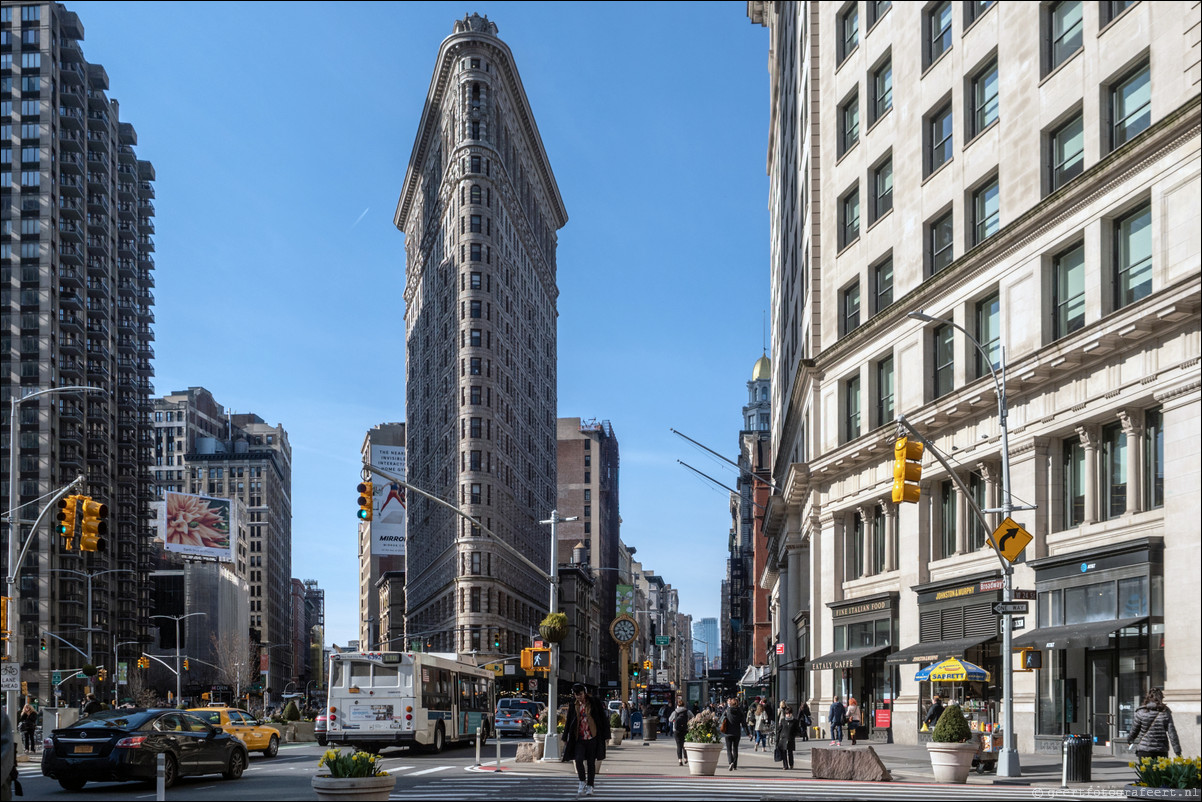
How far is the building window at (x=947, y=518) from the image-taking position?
4175 centimetres

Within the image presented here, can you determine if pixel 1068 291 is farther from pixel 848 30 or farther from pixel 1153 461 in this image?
pixel 848 30

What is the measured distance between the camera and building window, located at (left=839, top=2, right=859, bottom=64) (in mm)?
50562

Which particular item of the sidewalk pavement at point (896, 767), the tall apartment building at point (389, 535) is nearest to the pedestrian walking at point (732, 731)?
the sidewalk pavement at point (896, 767)

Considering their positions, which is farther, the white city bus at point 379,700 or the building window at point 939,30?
the building window at point 939,30

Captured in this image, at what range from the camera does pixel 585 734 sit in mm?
23688

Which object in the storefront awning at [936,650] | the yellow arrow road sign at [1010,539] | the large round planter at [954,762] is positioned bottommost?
the large round planter at [954,762]

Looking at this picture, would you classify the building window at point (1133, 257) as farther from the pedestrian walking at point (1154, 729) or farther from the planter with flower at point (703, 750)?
the planter with flower at point (703, 750)

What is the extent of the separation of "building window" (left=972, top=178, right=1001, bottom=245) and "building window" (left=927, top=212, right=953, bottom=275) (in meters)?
1.63

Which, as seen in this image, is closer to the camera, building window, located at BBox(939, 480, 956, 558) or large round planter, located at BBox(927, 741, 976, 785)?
large round planter, located at BBox(927, 741, 976, 785)

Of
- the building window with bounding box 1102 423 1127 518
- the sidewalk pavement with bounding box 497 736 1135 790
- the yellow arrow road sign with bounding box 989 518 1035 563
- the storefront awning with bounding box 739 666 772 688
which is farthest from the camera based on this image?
the storefront awning with bounding box 739 666 772 688

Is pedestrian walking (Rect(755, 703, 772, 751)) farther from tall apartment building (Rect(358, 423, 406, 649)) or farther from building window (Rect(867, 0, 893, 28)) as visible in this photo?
tall apartment building (Rect(358, 423, 406, 649))

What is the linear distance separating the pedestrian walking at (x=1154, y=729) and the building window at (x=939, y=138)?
868 inches

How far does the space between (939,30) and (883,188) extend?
20.5ft

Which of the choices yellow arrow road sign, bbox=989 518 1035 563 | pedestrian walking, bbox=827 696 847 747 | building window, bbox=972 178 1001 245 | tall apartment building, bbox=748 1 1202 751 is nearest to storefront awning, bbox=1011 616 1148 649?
tall apartment building, bbox=748 1 1202 751
